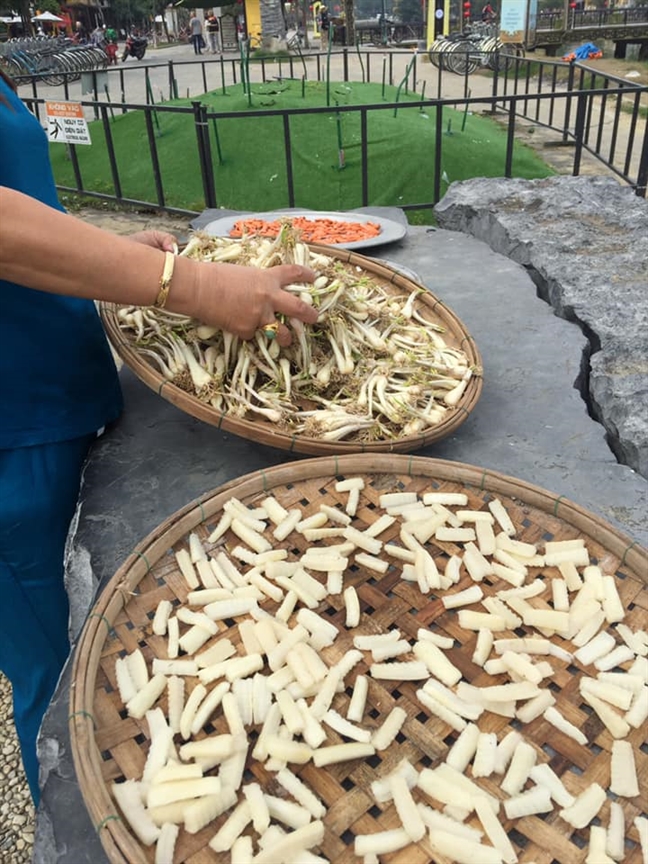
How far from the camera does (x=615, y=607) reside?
1337 mm

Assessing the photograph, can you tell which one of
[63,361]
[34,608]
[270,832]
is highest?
[63,361]

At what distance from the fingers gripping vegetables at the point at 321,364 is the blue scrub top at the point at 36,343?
207mm

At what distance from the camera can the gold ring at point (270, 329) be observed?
5.65ft

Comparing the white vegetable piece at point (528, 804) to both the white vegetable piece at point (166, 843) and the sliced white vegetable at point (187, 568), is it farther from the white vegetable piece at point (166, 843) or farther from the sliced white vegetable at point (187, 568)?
the sliced white vegetable at point (187, 568)

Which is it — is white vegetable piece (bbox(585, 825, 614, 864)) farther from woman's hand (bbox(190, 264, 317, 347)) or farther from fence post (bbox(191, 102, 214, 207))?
fence post (bbox(191, 102, 214, 207))

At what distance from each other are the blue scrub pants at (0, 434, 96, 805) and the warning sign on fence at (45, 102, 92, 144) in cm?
456

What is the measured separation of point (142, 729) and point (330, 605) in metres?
0.43

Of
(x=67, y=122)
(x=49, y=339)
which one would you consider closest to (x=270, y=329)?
(x=49, y=339)

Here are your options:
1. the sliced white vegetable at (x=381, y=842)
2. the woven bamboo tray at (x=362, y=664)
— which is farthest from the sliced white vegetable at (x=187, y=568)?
the sliced white vegetable at (x=381, y=842)

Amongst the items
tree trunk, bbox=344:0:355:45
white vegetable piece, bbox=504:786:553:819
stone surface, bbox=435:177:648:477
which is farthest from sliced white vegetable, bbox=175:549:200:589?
tree trunk, bbox=344:0:355:45

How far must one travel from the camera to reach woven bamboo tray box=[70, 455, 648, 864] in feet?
3.39

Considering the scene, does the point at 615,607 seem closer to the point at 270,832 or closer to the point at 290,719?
the point at 290,719

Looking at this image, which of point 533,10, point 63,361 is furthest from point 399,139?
point 533,10

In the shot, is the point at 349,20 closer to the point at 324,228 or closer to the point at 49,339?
the point at 324,228
